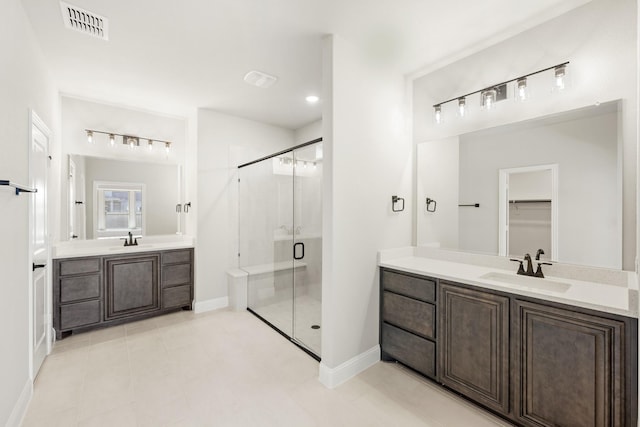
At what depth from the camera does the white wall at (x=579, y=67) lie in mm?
1693

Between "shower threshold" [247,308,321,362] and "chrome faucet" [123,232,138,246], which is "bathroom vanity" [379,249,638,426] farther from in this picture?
"chrome faucet" [123,232,138,246]

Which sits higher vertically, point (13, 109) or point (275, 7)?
point (275, 7)

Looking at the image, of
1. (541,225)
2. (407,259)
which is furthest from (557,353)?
(407,259)

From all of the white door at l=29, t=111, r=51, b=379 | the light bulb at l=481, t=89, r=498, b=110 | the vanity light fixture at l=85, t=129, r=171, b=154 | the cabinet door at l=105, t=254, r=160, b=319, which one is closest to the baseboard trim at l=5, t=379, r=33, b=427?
the white door at l=29, t=111, r=51, b=379

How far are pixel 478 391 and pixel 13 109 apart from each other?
136 inches

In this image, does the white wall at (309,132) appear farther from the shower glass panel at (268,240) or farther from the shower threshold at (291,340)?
the shower threshold at (291,340)

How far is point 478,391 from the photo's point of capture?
73.3 inches

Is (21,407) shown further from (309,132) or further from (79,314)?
(309,132)

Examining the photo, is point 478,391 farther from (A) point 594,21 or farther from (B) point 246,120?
(B) point 246,120

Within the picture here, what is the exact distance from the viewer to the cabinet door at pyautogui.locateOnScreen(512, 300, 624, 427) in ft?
4.57

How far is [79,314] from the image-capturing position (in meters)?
2.95

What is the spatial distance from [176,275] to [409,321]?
2.87 meters

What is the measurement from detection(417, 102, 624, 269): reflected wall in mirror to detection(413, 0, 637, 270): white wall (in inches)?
2.1

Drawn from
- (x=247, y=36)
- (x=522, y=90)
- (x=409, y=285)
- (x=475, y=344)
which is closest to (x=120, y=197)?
(x=247, y=36)
